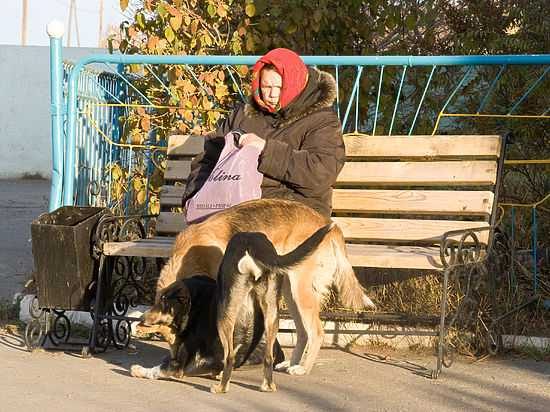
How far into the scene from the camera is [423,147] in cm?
607

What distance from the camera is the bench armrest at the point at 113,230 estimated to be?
230 inches

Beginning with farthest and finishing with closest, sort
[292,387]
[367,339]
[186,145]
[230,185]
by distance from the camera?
[186,145] < [367,339] < [230,185] < [292,387]

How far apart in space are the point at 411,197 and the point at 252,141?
3.42 ft

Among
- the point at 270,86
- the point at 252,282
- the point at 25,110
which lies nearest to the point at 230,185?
the point at 270,86

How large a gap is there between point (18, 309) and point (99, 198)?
3.25ft

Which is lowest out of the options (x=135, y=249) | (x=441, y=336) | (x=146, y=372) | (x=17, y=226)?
(x=17, y=226)

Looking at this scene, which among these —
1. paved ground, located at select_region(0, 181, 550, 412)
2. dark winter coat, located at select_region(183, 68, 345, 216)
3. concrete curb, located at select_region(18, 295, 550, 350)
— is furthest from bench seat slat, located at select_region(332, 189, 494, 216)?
paved ground, located at select_region(0, 181, 550, 412)

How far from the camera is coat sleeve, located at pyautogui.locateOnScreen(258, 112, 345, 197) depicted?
567 cm

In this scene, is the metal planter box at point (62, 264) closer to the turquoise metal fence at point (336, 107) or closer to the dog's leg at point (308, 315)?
the turquoise metal fence at point (336, 107)

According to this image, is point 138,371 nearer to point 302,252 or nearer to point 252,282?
point 252,282

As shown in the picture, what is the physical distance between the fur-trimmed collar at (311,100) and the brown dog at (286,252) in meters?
Answer: 0.65

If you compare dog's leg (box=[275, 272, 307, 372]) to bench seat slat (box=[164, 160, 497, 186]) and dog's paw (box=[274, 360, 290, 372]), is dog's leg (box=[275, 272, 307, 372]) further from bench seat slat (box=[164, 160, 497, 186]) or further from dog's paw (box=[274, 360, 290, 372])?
bench seat slat (box=[164, 160, 497, 186])

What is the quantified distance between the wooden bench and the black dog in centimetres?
62

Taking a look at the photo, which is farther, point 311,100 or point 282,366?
point 311,100
